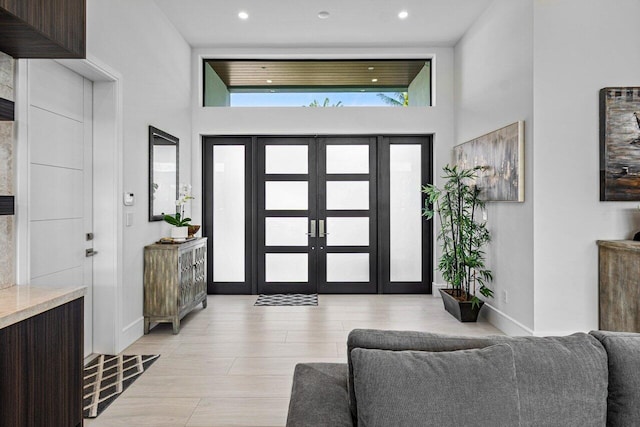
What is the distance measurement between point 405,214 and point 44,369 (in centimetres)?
477

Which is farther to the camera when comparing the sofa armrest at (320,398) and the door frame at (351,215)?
the door frame at (351,215)

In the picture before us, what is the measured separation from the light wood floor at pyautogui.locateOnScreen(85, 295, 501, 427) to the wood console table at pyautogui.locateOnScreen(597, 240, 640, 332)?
108 centimetres

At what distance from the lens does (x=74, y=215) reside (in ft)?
10.8

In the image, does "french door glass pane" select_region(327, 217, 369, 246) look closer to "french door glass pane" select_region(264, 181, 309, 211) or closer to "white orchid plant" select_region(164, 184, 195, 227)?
"french door glass pane" select_region(264, 181, 309, 211)

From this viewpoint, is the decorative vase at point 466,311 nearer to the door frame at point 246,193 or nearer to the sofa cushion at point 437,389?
the door frame at point 246,193

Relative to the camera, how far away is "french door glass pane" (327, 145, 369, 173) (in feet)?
19.4

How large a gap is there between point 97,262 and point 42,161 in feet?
3.24

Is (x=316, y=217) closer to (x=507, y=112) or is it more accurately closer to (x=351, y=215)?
(x=351, y=215)

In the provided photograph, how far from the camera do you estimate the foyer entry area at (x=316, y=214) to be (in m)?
5.90

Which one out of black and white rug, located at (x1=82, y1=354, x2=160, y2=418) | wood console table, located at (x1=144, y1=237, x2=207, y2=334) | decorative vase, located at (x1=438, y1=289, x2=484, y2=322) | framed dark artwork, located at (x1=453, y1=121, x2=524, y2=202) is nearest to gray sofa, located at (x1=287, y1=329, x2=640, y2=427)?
black and white rug, located at (x1=82, y1=354, x2=160, y2=418)

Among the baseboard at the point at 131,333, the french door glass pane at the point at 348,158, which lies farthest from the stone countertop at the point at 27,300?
the french door glass pane at the point at 348,158

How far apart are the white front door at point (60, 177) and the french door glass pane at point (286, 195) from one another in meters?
2.71

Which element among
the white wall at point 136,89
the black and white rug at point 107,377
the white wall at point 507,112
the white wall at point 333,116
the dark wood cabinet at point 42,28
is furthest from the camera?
the white wall at point 333,116

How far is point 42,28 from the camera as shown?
6.40 feet
